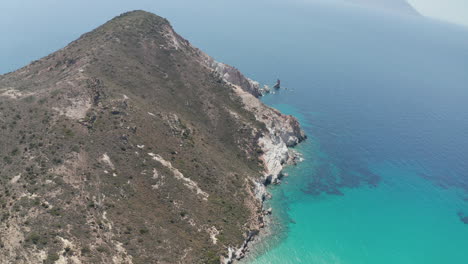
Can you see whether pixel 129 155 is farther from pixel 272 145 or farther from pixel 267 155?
pixel 272 145

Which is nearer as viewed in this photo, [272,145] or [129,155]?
[129,155]

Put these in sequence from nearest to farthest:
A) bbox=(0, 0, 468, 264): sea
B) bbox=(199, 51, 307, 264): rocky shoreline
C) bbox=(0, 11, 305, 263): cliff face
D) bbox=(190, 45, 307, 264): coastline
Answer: bbox=(0, 11, 305, 263): cliff face < bbox=(190, 45, 307, 264): coastline < bbox=(0, 0, 468, 264): sea < bbox=(199, 51, 307, 264): rocky shoreline

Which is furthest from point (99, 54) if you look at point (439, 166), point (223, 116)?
point (439, 166)

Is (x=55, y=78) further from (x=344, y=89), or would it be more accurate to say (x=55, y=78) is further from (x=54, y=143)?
(x=344, y=89)

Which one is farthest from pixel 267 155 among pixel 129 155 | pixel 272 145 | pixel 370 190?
→ pixel 129 155

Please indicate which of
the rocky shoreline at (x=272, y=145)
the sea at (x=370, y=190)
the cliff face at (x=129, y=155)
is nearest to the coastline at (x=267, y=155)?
the rocky shoreline at (x=272, y=145)

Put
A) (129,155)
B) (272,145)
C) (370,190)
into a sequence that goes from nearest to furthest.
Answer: (129,155) → (370,190) → (272,145)

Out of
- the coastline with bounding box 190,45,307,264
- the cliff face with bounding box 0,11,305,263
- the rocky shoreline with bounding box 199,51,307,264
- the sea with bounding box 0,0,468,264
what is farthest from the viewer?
the rocky shoreline with bounding box 199,51,307,264

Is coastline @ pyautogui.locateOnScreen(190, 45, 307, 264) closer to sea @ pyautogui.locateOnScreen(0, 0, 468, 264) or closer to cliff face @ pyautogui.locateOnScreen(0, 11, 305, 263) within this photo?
cliff face @ pyautogui.locateOnScreen(0, 11, 305, 263)

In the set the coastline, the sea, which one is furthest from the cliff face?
the sea
